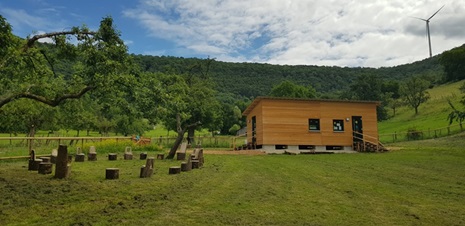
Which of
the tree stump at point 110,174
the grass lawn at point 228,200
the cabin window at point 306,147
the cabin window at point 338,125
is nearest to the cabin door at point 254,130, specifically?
the cabin window at point 306,147

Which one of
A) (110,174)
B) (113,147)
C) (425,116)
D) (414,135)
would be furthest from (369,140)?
(425,116)

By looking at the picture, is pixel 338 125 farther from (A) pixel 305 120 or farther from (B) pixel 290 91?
(B) pixel 290 91

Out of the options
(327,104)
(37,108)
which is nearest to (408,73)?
(327,104)

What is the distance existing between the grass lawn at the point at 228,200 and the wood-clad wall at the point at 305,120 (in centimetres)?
1660

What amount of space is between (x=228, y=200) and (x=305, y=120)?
72.2ft

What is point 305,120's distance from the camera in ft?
94.2

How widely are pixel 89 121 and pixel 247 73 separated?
7080cm

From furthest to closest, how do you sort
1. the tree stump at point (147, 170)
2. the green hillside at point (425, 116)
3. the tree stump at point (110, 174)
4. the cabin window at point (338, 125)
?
the green hillside at point (425, 116)
the cabin window at point (338, 125)
the tree stump at point (147, 170)
the tree stump at point (110, 174)

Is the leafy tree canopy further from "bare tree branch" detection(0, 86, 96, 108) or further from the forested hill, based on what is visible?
"bare tree branch" detection(0, 86, 96, 108)

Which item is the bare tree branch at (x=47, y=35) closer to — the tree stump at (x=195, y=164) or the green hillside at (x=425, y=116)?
the tree stump at (x=195, y=164)

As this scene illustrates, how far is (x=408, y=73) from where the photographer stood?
11869cm

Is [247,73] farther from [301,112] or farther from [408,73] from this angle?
[301,112]

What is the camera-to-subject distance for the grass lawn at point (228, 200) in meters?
6.12

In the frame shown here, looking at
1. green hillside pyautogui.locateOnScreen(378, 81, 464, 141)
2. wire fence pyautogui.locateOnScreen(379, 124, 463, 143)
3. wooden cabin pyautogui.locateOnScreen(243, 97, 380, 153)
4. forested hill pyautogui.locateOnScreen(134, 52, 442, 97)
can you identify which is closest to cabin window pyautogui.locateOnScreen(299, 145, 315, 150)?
wooden cabin pyautogui.locateOnScreen(243, 97, 380, 153)
